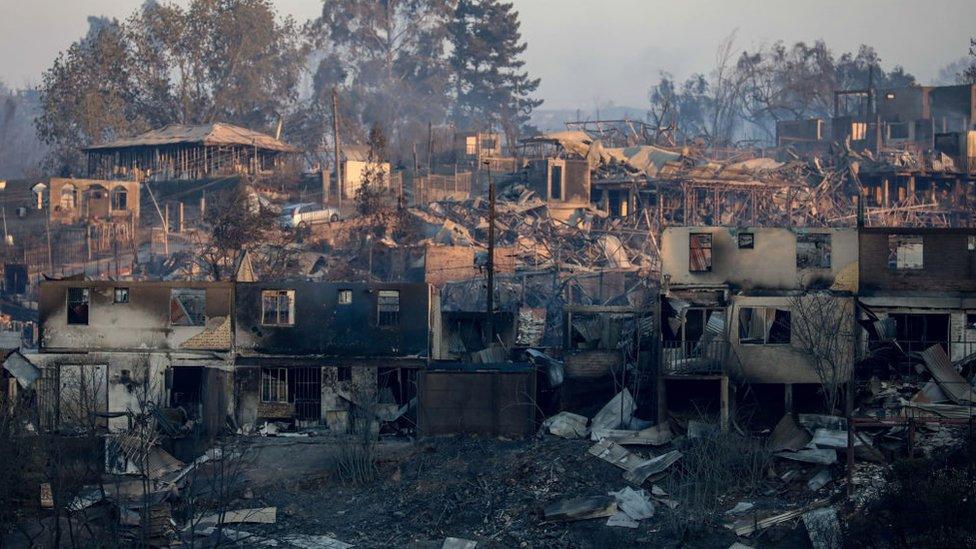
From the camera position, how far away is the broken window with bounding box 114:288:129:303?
32.0 metres

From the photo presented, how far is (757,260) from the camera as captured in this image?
1187 inches

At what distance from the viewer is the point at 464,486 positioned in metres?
26.3

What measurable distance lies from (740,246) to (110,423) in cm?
1479

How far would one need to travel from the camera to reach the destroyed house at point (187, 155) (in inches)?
2366

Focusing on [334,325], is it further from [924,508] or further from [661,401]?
[924,508]

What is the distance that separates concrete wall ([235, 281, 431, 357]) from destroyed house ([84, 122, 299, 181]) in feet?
91.8

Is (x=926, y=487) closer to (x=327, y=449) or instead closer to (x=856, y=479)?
(x=856, y=479)

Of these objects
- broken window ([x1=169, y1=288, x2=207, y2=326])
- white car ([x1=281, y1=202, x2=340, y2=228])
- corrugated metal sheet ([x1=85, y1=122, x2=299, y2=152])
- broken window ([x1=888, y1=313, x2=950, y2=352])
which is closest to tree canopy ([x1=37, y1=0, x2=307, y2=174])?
corrugated metal sheet ([x1=85, y1=122, x2=299, y2=152])

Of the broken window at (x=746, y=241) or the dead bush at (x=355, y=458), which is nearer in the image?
the dead bush at (x=355, y=458)

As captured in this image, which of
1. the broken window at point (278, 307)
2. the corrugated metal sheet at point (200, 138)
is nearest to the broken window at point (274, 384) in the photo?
the broken window at point (278, 307)

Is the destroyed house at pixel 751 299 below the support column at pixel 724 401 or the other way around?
the other way around

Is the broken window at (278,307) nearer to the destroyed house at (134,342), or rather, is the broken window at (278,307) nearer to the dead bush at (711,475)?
the destroyed house at (134,342)

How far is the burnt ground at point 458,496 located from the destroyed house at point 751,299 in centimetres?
341

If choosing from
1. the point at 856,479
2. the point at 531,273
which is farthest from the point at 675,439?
the point at 531,273
